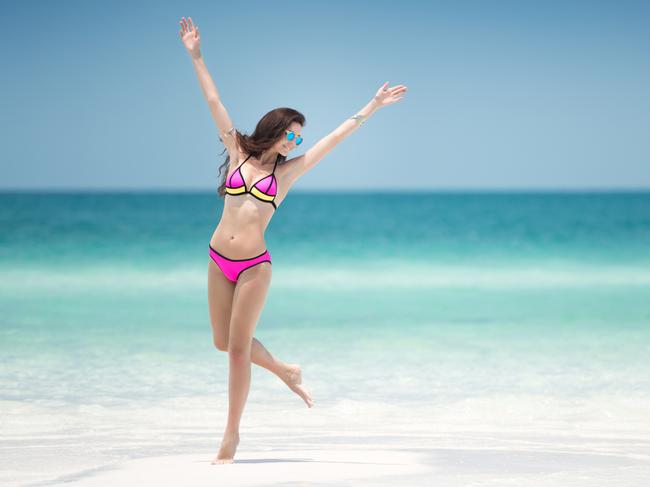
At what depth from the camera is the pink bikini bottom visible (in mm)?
4258

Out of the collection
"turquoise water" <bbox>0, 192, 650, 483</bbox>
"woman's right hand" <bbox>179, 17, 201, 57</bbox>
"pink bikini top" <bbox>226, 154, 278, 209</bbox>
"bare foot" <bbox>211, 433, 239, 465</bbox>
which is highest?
"woman's right hand" <bbox>179, 17, 201, 57</bbox>

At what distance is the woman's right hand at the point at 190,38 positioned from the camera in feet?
15.4

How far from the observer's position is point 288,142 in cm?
435

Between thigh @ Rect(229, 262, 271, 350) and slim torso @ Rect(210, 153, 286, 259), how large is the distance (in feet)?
0.30

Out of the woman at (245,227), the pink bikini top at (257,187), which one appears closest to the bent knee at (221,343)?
the woman at (245,227)

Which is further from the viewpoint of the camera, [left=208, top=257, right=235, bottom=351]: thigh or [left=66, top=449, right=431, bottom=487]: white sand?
[left=208, top=257, right=235, bottom=351]: thigh

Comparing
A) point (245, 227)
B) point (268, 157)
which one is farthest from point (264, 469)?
point (268, 157)

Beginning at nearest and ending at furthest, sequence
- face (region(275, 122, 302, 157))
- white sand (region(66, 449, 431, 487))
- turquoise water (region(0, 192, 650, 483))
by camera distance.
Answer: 1. white sand (region(66, 449, 431, 487))
2. face (region(275, 122, 302, 157))
3. turquoise water (region(0, 192, 650, 483))

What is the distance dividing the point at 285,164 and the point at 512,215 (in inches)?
1909

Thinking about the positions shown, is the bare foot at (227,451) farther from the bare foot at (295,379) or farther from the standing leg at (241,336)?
the bare foot at (295,379)

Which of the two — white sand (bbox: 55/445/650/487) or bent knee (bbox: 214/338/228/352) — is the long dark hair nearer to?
bent knee (bbox: 214/338/228/352)

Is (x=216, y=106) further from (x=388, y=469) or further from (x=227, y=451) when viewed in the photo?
(x=388, y=469)

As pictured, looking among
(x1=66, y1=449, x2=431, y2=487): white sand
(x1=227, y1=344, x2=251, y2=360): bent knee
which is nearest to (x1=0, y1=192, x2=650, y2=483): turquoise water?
(x1=66, y1=449, x2=431, y2=487): white sand

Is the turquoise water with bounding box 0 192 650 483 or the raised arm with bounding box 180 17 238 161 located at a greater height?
the raised arm with bounding box 180 17 238 161
